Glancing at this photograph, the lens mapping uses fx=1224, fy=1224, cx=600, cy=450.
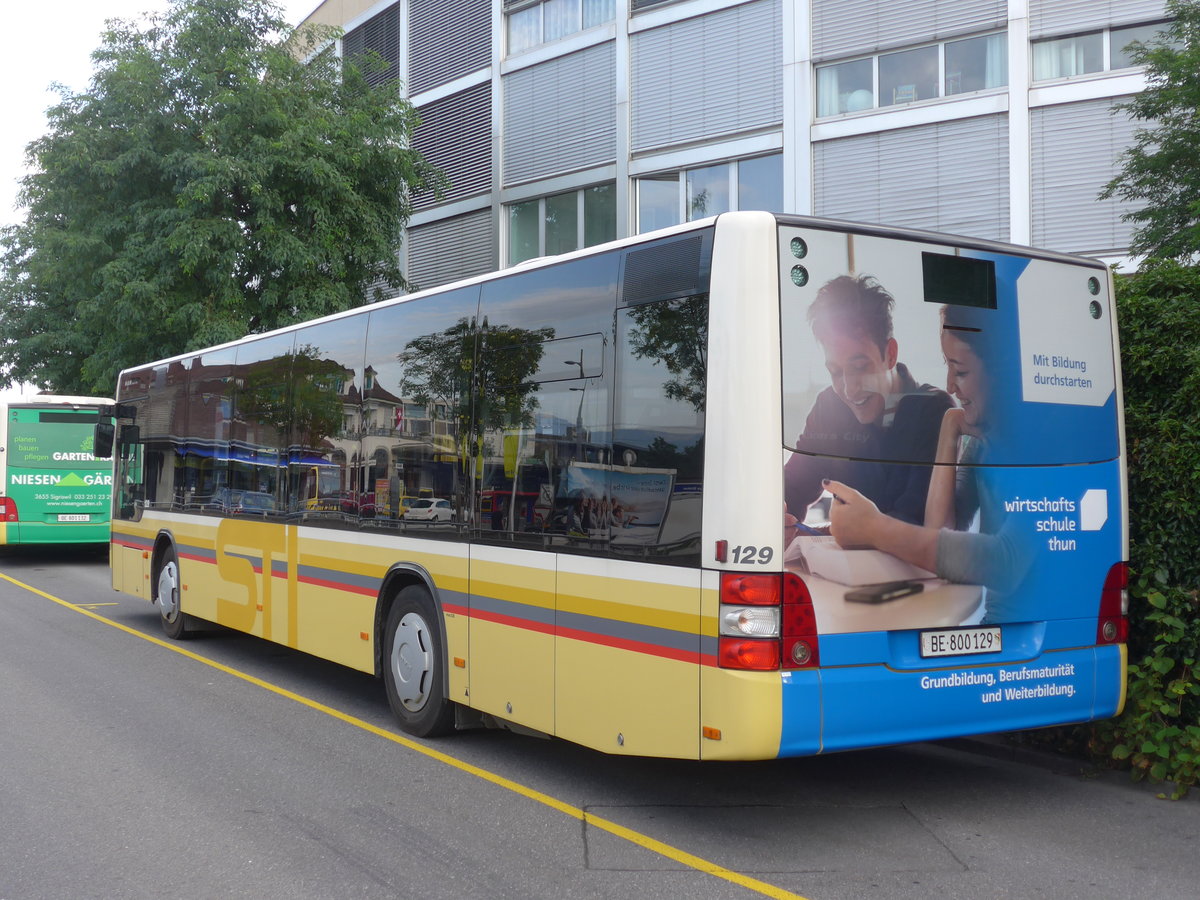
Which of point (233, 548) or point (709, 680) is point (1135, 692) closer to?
point (709, 680)

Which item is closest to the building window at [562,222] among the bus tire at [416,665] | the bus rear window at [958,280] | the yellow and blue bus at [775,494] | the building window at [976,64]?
the building window at [976,64]

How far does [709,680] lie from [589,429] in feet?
4.80

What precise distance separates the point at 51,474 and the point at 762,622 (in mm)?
19308

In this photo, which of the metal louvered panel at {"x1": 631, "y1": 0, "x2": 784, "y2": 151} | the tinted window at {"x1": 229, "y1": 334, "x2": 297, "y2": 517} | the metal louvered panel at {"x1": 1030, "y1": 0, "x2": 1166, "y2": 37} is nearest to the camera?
the tinted window at {"x1": 229, "y1": 334, "x2": 297, "y2": 517}

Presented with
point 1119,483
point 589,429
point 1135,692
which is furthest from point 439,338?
point 1135,692

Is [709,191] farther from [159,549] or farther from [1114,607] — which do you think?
[1114,607]

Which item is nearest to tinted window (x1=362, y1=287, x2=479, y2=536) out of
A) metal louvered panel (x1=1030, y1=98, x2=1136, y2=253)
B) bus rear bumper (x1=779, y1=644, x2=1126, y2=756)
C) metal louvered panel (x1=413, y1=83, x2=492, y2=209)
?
bus rear bumper (x1=779, y1=644, x2=1126, y2=756)

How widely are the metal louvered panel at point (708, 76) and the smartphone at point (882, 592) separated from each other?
51.7 ft

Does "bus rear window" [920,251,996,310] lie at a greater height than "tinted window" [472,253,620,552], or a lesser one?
greater

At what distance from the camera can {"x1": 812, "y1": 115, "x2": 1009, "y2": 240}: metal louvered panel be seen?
18.1 metres

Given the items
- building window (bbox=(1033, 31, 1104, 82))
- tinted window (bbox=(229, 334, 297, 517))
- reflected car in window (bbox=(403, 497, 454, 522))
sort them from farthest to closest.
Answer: building window (bbox=(1033, 31, 1104, 82)) → tinted window (bbox=(229, 334, 297, 517)) → reflected car in window (bbox=(403, 497, 454, 522))

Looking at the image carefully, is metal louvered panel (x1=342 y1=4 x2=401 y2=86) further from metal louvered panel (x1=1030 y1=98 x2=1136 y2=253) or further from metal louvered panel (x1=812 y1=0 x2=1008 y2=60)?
metal louvered panel (x1=1030 y1=98 x2=1136 y2=253)

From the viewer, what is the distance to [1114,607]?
627cm

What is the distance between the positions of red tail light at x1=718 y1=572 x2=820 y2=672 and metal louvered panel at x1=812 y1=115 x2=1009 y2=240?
1397 centimetres
